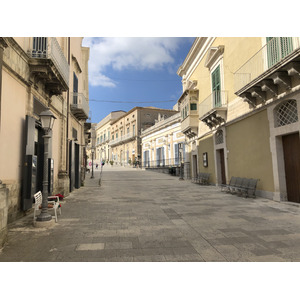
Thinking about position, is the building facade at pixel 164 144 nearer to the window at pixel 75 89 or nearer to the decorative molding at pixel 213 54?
the decorative molding at pixel 213 54

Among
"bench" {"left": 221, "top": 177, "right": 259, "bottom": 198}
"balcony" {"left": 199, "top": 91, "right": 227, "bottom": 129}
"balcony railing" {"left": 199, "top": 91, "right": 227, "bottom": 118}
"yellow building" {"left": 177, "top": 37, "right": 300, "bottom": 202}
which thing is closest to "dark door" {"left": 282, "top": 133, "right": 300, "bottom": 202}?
"yellow building" {"left": 177, "top": 37, "right": 300, "bottom": 202}

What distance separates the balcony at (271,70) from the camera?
659 cm

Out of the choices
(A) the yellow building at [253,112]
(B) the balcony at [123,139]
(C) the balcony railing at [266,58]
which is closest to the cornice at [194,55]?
(A) the yellow building at [253,112]

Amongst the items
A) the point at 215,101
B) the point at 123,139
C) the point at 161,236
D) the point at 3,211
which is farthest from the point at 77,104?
the point at 123,139

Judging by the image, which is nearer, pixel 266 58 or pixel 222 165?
pixel 266 58

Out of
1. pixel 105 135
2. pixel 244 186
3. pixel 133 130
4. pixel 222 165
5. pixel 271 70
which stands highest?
pixel 105 135

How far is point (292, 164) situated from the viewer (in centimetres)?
758

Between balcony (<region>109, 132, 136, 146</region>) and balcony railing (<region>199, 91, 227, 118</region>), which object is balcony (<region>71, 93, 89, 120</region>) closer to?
balcony railing (<region>199, 91, 227, 118</region>)

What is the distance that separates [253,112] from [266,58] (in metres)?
2.17

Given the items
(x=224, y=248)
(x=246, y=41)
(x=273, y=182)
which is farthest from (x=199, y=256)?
(x=246, y=41)

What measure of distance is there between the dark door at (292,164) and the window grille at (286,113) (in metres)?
0.52

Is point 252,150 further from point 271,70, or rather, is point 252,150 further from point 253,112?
point 271,70

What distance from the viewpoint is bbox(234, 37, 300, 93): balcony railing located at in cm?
697

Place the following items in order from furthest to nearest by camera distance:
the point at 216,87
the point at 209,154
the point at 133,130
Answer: the point at 133,130 < the point at 209,154 < the point at 216,87
